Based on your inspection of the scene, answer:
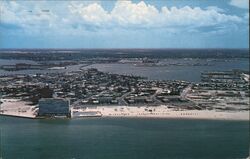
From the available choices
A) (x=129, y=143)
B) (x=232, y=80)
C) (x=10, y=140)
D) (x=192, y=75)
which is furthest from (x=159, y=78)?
(x=10, y=140)

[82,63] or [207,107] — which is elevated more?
[82,63]

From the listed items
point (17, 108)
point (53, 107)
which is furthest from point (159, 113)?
point (17, 108)

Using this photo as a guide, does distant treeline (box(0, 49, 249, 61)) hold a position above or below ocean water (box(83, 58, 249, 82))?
above

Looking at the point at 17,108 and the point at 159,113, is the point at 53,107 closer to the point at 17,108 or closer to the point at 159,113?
the point at 17,108

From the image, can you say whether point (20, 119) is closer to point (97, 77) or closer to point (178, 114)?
point (97, 77)

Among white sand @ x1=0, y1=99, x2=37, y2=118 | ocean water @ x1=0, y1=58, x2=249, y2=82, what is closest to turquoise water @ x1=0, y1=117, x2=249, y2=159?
white sand @ x1=0, y1=99, x2=37, y2=118

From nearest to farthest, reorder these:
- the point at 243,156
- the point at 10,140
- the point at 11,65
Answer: the point at 243,156, the point at 10,140, the point at 11,65

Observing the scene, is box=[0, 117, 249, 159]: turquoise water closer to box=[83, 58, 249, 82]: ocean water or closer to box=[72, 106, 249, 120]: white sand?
box=[72, 106, 249, 120]: white sand
